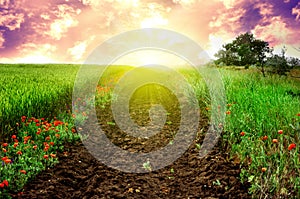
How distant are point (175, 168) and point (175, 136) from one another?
1.29 metres

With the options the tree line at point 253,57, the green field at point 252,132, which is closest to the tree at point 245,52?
the tree line at point 253,57

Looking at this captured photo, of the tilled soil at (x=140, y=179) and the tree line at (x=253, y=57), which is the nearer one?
the tilled soil at (x=140, y=179)

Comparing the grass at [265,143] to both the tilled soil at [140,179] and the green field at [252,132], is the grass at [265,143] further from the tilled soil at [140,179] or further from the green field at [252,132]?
the tilled soil at [140,179]

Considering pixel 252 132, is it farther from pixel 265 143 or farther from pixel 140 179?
pixel 140 179

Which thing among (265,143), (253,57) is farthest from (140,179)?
(253,57)

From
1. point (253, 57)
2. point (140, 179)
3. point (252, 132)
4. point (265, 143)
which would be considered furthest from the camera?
point (253, 57)

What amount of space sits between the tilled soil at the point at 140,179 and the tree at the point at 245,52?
1036 cm

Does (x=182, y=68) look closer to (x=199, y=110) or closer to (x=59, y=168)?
(x=199, y=110)

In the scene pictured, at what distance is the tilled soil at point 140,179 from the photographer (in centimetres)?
391

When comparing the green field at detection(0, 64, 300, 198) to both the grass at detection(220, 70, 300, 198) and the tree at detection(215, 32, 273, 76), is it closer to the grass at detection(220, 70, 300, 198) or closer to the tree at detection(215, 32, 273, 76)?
the grass at detection(220, 70, 300, 198)

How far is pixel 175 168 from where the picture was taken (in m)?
4.79

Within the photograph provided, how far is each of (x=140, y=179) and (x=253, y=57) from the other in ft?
44.9

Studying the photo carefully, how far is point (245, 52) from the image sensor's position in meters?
17.0

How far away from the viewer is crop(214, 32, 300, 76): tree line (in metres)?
12.4
